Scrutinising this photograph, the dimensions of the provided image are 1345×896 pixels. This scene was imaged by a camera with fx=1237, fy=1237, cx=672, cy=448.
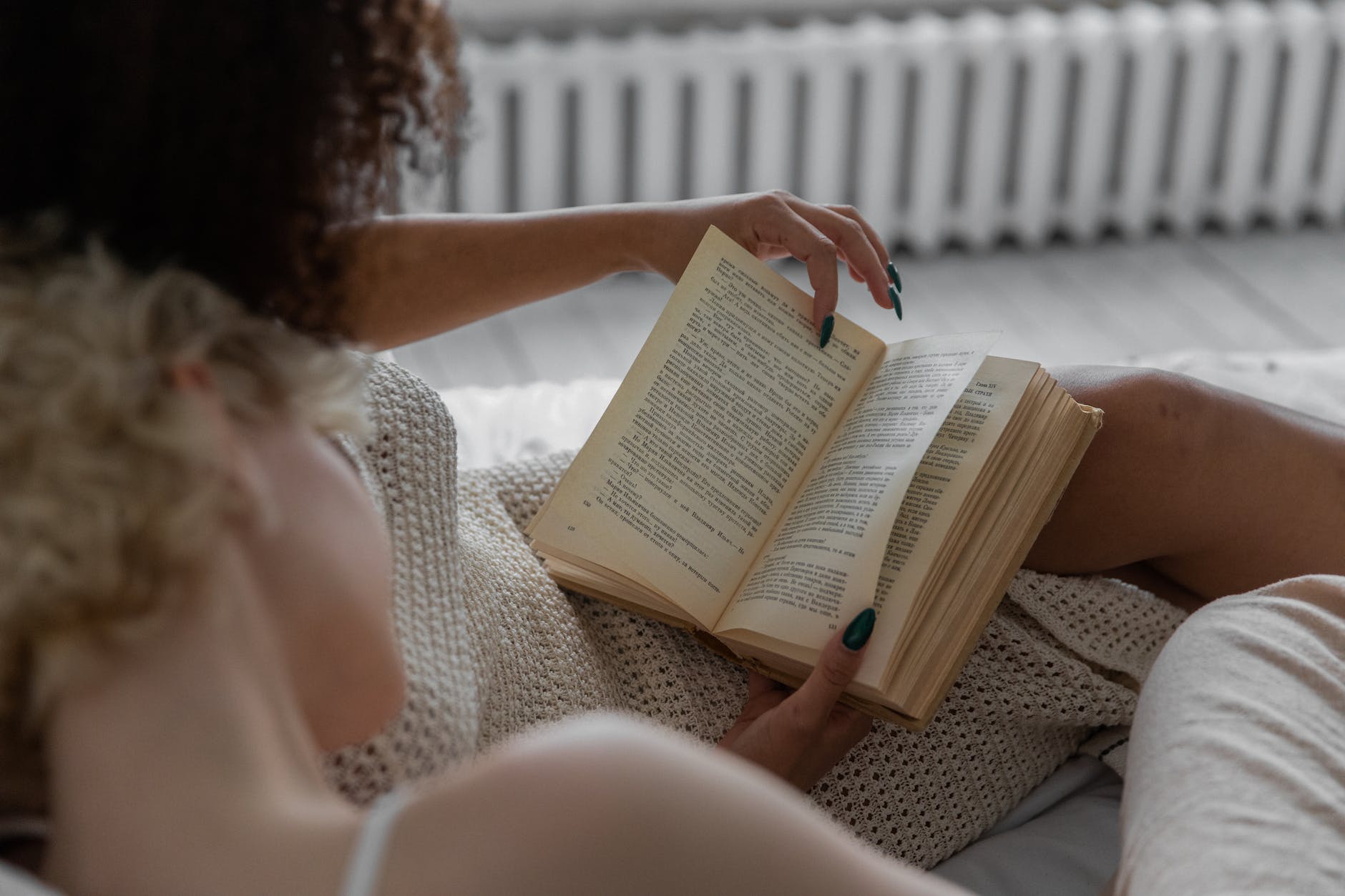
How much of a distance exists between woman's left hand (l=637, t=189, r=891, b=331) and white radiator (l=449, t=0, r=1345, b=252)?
1651mm

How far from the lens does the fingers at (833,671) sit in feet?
2.52

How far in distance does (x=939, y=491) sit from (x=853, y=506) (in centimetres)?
6

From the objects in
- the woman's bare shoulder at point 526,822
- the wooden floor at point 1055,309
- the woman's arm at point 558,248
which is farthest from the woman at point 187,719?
the wooden floor at point 1055,309

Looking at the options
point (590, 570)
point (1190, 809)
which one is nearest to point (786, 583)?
point (590, 570)

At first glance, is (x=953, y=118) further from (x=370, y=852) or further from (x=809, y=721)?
(x=370, y=852)

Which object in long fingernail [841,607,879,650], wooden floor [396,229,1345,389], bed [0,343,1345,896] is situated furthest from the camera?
wooden floor [396,229,1345,389]

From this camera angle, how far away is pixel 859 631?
77 centimetres

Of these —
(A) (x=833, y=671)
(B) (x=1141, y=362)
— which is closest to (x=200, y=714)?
(A) (x=833, y=671)

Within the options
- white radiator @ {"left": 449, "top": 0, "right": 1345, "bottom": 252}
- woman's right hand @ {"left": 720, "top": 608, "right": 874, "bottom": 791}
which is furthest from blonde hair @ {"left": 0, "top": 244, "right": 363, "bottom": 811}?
white radiator @ {"left": 449, "top": 0, "right": 1345, "bottom": 252}

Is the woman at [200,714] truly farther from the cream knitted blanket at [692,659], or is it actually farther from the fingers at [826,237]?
the fingers at [826,237]

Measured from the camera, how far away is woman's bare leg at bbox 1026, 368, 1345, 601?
0.94 meters

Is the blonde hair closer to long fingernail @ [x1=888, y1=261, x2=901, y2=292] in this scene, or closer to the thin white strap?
the thin white strap

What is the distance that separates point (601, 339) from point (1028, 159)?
1.08 m

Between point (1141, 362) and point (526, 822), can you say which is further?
point (1141, 362)
